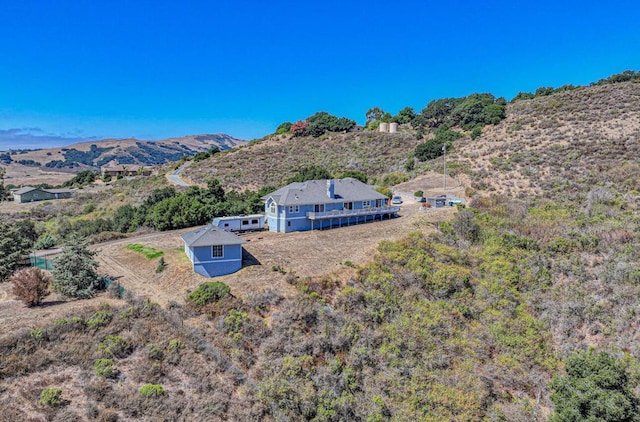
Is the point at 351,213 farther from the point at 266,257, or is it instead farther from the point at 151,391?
the point at 151,391

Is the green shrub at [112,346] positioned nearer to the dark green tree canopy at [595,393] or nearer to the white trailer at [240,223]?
the white trailer at [240,223]

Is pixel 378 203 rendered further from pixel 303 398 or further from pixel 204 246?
pixel 303 398

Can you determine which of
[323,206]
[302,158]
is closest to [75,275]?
[323,206]

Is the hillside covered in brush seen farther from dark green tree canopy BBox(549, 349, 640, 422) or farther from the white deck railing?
the white deck railing

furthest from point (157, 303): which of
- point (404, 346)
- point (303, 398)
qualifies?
point (404, 346)

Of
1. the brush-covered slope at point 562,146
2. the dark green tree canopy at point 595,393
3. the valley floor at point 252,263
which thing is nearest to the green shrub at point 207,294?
the valley floor at point 252,263

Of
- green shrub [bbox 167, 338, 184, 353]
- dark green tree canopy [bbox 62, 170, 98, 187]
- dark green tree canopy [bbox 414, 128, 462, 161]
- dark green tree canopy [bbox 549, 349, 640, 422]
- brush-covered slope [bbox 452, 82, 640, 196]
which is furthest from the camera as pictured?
dark green tree canopy [bbox 62, 170, 98, 187]

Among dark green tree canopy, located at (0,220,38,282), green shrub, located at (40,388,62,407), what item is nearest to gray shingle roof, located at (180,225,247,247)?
green shrub, located at (40,388,62,407)
